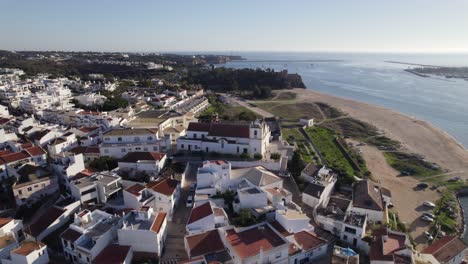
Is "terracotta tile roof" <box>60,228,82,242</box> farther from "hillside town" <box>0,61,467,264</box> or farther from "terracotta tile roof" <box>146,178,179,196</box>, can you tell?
"terracotta tile roof" <box>146,178,179,196</box>

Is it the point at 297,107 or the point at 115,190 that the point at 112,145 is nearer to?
the point at 115,190

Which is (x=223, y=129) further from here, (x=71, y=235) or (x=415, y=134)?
(x=415, y=134)

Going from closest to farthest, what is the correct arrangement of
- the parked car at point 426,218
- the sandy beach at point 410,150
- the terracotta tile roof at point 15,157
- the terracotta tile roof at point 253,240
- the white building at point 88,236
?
the terracotta tile roof at point 253,240
the white building at point 88,236
the parked car at point 426,218
the terracotta tile roof at point 15,157
the sandy beach at point 410,150

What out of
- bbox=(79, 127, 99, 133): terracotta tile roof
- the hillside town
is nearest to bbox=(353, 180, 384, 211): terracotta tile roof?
the hillside town

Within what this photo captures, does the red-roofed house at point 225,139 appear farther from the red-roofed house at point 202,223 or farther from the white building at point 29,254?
the white building at point 29,254

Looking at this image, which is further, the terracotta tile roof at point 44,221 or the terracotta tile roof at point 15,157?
the terracotta tile roof at point 15,157

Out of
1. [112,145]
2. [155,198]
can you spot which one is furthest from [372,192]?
[112,145]

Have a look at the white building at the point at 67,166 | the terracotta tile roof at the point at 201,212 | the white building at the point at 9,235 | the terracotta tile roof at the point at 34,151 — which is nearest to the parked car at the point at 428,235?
the terracotta tile roof at the point at 201,212
